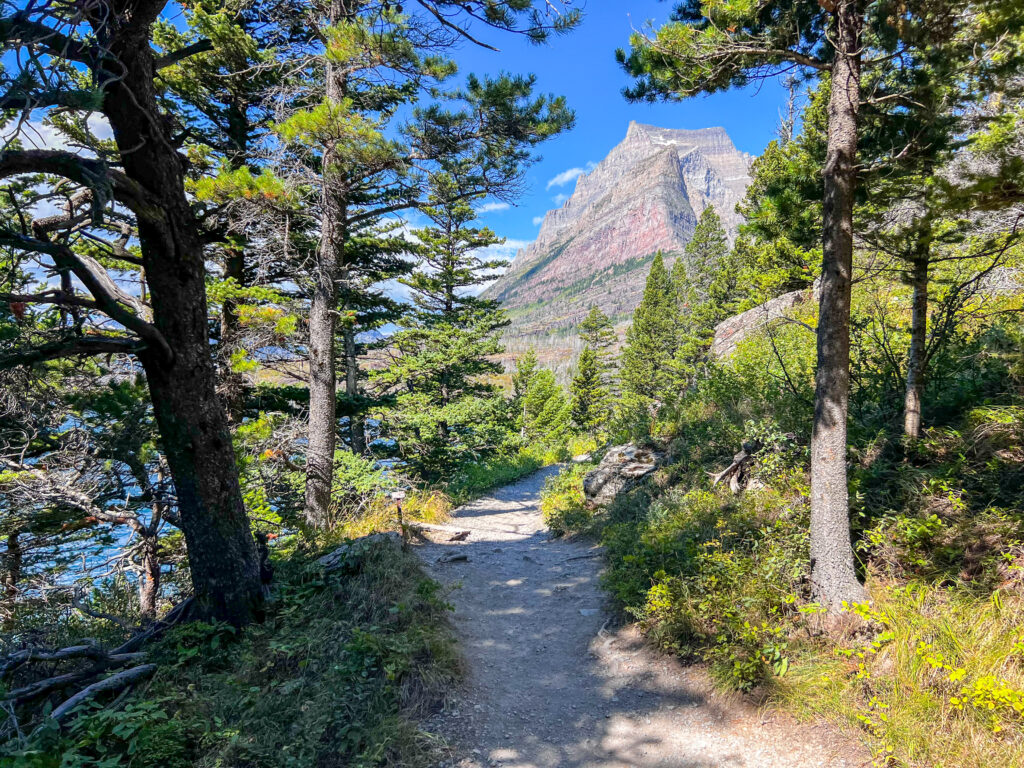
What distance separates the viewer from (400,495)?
26.7 feet

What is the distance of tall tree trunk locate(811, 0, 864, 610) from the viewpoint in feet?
11.6

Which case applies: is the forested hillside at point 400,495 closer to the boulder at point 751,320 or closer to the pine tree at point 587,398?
the boulder at point 751,320

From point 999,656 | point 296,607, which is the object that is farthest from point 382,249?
point 999,656

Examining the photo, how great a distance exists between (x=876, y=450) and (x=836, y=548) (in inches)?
77.6

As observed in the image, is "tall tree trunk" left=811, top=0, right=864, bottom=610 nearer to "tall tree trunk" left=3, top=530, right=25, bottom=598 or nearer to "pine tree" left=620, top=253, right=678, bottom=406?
"tall tree trunk" left=3, top=530, right=25, bottom=598

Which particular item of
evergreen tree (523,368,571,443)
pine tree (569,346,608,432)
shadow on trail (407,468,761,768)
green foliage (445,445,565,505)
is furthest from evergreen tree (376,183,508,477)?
pine tree (569,346,608,432)

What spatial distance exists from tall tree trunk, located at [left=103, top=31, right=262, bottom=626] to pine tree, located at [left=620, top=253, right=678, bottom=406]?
2887 cm

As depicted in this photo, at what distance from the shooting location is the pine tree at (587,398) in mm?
32625

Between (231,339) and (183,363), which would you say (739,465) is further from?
(231,339)

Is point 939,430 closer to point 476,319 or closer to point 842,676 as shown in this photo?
point 842,676

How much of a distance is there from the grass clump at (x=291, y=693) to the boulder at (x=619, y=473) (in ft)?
16.7

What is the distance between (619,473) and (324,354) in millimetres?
6024

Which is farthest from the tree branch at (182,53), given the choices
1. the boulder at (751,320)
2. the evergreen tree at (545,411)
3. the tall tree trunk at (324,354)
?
the evergreen tree at (545,411)

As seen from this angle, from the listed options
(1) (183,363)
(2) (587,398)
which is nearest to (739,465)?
(1) (183,363)
